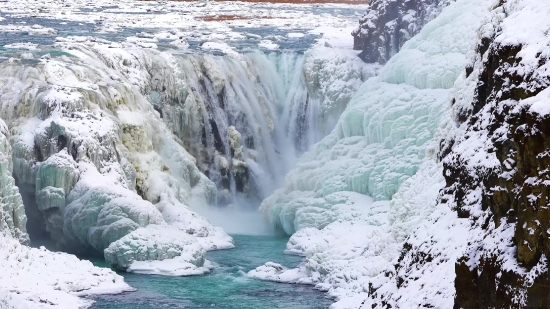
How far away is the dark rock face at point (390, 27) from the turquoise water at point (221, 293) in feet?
48.9

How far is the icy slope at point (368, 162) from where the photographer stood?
2247 centimetres

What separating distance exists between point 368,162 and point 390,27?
12230mm

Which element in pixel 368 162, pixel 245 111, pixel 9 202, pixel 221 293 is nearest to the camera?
pixel 221 293

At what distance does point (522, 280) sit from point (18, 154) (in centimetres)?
1691

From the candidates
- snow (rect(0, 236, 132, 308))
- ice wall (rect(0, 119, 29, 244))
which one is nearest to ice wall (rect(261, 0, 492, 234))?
snow (rect(0, 236, 132, 308))

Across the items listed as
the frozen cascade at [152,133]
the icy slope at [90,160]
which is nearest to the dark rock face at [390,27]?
the frozen cascade at [152,133]

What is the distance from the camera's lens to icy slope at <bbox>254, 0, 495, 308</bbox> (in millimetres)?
22469

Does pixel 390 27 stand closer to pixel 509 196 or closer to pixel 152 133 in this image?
pixel 152 133

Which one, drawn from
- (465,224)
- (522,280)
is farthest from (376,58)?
(522,280)

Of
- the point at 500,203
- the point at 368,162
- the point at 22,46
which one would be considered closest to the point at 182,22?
the point at 22,46

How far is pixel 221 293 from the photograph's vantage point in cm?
2106

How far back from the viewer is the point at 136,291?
20.9m

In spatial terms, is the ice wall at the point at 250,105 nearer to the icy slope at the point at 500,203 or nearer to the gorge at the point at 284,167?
the gorge at the point at 284,167

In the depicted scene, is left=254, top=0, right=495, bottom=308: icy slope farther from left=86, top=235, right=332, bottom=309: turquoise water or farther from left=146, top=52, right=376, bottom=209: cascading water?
left=146, top=52, right=376, bottom=209: cascading water
